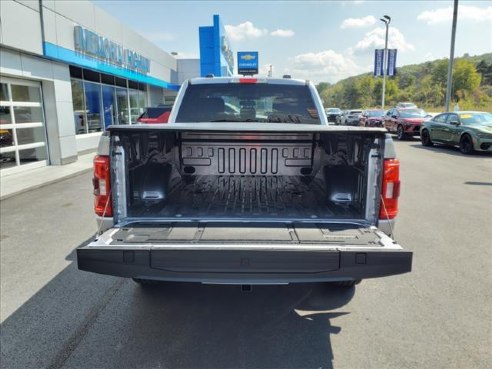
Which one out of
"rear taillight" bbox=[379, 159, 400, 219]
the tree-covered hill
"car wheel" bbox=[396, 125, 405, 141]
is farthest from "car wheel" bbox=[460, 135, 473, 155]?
the tree-covered hill

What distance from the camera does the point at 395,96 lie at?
4124 inches

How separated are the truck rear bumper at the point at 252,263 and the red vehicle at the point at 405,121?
19.3 meters

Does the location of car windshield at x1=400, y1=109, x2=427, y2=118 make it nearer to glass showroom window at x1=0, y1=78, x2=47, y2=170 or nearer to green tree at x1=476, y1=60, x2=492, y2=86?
glass showroom window at x1=0, y1=78, x2=47, y2=170

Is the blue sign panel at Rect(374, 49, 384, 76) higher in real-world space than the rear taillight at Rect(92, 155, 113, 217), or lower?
higher

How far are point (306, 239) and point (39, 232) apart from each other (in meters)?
4.86

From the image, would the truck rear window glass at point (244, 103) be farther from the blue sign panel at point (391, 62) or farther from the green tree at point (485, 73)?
the green tree at point (485, 73)

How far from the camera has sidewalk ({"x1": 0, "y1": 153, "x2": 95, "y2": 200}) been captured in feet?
28.7

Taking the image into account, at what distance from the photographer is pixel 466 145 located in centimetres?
1433

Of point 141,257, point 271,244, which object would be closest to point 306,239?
point 271,244

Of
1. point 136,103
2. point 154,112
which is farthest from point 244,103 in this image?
point 136,103

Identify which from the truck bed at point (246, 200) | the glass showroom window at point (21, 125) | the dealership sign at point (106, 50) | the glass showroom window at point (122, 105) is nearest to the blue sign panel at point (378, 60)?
the dealership sign at point (106, 50)

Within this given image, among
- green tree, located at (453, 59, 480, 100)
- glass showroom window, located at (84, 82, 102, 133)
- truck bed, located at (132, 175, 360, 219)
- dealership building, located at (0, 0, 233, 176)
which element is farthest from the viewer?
green tree, located at (453, 59, 480, 100)

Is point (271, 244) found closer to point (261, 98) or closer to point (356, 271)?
point (356, 271)

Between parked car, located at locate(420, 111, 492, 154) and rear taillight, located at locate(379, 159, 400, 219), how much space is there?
1289 cm
